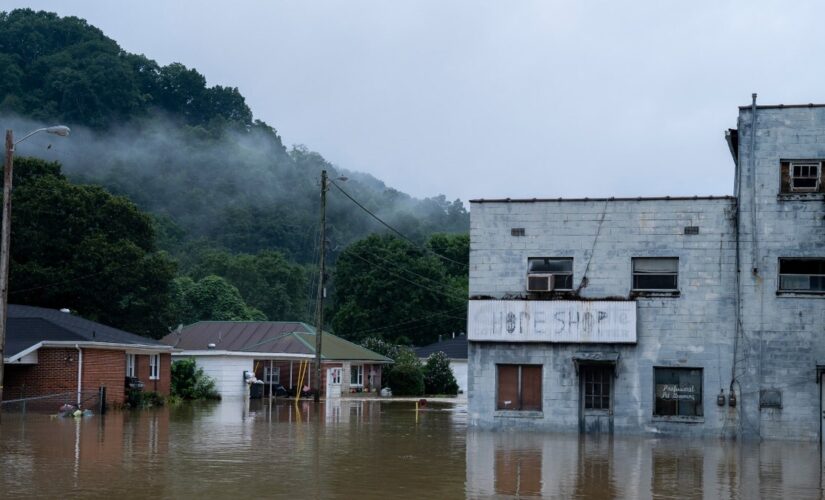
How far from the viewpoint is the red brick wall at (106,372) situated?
42781 mm

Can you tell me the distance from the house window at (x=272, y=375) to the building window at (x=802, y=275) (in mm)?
35010

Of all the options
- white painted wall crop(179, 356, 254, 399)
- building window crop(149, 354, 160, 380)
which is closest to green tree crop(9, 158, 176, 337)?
white painted wall crop(179, 356, 254, 399)

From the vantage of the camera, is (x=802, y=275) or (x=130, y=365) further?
(x=130, y=365)

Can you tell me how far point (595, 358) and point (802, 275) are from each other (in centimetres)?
641

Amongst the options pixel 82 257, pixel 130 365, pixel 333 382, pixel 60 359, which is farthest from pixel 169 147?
pixel 60 359

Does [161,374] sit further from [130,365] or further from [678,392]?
[678,392]

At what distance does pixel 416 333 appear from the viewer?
95562 millimetres

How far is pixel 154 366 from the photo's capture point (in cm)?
5056

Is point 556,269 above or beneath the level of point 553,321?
above

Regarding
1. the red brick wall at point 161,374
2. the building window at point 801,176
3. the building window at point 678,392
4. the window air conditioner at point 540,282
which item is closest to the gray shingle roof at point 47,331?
the red brick wall at point 161,374

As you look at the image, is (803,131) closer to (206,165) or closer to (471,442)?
(471,442)

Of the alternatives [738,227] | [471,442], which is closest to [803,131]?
[738,227]

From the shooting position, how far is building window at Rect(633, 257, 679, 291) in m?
32.1

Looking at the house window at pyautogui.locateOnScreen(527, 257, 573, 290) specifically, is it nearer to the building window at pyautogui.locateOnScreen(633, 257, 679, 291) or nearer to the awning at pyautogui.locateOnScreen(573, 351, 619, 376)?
the building window at pyautogui.locateOnScreen(633, 257, 679, 291)
